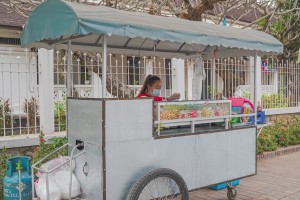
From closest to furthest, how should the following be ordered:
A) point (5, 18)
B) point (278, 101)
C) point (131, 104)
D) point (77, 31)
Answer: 1. point (77, 31)
2. point (131, 104)
3. point (278, 101)
4. point (5, 18)

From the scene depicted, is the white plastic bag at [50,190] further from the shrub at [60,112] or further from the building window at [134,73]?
the building window at [134,73]

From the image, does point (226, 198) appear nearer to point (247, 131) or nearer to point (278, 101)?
point (247, 131)

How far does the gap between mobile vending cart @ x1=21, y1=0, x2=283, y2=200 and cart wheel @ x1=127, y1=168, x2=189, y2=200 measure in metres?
0.01

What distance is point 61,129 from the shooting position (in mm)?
6562

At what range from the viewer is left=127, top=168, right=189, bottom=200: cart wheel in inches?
150

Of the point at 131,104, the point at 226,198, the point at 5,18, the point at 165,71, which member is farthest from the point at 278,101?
the point at 5,18

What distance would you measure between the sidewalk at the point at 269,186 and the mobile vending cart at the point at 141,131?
835mm

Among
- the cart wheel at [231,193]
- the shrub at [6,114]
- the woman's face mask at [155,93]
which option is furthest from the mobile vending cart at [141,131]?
the shrub at [6,114]

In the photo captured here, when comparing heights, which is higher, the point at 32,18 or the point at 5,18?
the point at 5,18

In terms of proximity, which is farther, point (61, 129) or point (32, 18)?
point (61, 129)

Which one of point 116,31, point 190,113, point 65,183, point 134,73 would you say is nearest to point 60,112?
point 134,73

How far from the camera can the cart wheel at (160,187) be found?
12.5 ft

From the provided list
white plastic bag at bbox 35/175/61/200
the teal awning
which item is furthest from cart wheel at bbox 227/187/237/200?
white plastic bag at bbox 35/175/61/200

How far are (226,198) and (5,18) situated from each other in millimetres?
9287
